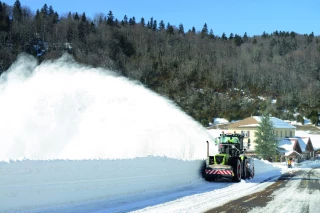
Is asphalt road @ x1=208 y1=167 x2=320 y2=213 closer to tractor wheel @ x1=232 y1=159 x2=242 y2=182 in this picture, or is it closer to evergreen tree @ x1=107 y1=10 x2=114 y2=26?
tractor wheel @ x1=232 y1=159 x2=242 y2=182

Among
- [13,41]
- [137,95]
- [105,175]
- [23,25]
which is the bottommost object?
[105,175]

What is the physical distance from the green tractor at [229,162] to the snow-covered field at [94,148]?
63cm

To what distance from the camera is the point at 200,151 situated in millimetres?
34750

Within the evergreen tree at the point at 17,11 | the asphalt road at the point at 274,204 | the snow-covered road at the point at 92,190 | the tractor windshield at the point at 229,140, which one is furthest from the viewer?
the evergreen tree at the point at 17,11

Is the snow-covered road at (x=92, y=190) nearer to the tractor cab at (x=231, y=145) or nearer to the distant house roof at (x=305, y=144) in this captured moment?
the tractor cab at (x=231, y=145)

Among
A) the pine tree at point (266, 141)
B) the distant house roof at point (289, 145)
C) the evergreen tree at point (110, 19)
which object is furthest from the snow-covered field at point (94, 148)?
the evergreen tree at point (110, 19)

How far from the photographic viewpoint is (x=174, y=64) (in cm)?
17838

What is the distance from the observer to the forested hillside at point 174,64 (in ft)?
452

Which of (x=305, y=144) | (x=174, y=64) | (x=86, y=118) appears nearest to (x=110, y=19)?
(x=174, y=64)

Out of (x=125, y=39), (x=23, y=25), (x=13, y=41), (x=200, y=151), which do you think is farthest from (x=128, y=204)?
(x=125, y=39)

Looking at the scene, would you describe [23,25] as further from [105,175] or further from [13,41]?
[105,175]

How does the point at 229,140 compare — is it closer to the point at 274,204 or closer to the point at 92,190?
the point at 274,204

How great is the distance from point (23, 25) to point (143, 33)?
209 ft

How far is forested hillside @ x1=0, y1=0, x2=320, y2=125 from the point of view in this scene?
13788cm
